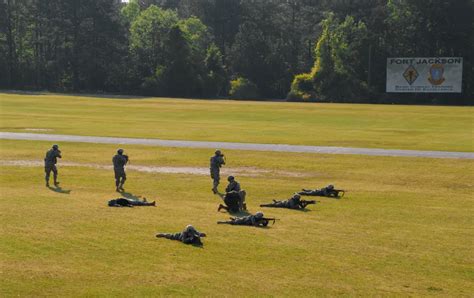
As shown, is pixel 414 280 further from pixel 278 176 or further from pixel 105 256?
pixel 278 176

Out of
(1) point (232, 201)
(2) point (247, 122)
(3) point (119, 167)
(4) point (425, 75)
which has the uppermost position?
(4) point (425, 75)

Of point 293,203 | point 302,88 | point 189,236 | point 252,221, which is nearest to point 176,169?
point 293,203

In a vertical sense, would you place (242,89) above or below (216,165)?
above

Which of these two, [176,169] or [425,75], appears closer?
[176,169]

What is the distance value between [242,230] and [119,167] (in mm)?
10536

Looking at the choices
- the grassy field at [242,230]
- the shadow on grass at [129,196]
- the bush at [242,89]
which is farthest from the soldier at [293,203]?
the bush at [242,89]

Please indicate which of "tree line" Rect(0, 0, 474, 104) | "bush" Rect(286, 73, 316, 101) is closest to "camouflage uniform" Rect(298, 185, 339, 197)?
"tree line" Rect(0, 0, 474, 104)

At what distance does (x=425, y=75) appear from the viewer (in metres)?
120

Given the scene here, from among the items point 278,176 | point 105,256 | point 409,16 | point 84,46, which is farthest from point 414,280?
point 84,46

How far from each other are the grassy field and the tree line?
81255 mm

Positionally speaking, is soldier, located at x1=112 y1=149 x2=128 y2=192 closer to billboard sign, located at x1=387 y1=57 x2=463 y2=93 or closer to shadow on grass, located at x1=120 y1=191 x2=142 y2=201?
shadow on grass, located at x1=120 y1=191 x2=142 y2=201

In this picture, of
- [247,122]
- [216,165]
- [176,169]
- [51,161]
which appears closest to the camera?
[216,165]

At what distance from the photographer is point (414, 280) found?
19312mm

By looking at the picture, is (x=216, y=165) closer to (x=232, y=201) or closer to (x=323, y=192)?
(x=323, y=192)
